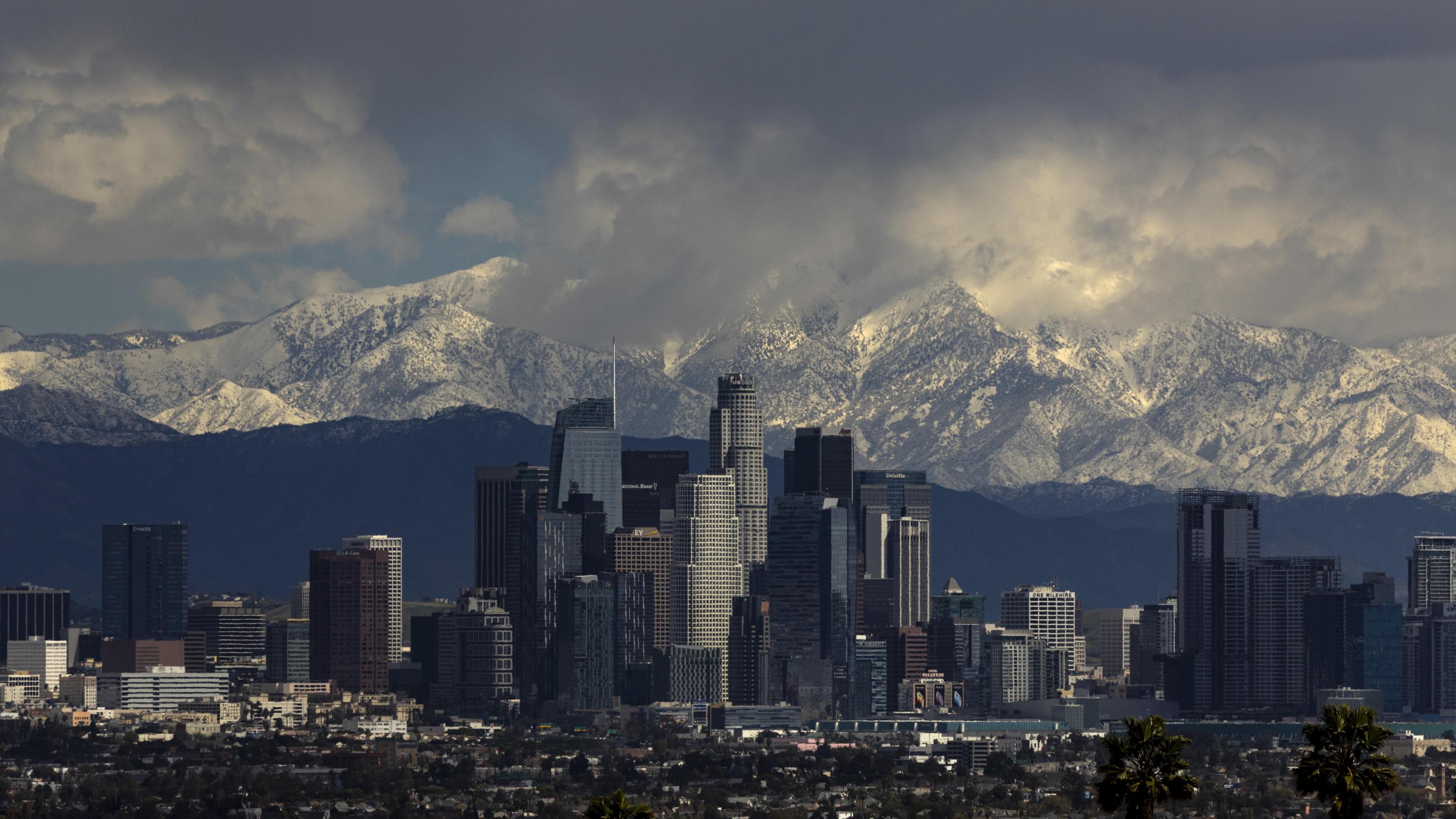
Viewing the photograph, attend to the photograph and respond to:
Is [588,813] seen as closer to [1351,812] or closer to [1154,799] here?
[1154,799]

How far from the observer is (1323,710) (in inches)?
6880

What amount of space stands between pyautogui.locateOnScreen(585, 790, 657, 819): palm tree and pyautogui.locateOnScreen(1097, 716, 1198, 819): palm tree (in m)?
25.8

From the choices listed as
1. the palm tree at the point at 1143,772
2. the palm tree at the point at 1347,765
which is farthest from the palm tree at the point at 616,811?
the palm tree at the point at 1347,765

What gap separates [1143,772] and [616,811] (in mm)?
28996

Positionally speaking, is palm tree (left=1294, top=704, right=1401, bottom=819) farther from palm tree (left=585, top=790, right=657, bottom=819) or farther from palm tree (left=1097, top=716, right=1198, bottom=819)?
palm tree (left=585, top=790, right=657, bottom=819)

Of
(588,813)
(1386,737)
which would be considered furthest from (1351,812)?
(588,813)

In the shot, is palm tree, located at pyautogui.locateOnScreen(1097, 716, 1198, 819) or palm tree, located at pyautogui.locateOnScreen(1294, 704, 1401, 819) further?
palm tree, located at pyautogui.locateOnScreen(1097, 716, 1198, 819)

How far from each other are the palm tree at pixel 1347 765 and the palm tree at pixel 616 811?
36.8 meters

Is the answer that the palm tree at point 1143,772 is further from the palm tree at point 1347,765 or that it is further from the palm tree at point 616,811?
the palm tree at point 616,811

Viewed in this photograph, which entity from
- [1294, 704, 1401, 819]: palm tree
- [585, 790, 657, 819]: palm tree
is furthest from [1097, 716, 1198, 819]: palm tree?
[585, 790, 657, 819]: palm tree

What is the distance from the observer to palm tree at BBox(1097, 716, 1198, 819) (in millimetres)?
169625

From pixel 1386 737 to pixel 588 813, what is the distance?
4581 centimetres

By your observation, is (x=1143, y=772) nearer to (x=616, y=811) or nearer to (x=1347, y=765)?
(x=1347, y=765)

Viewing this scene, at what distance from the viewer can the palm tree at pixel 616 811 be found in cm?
17562
